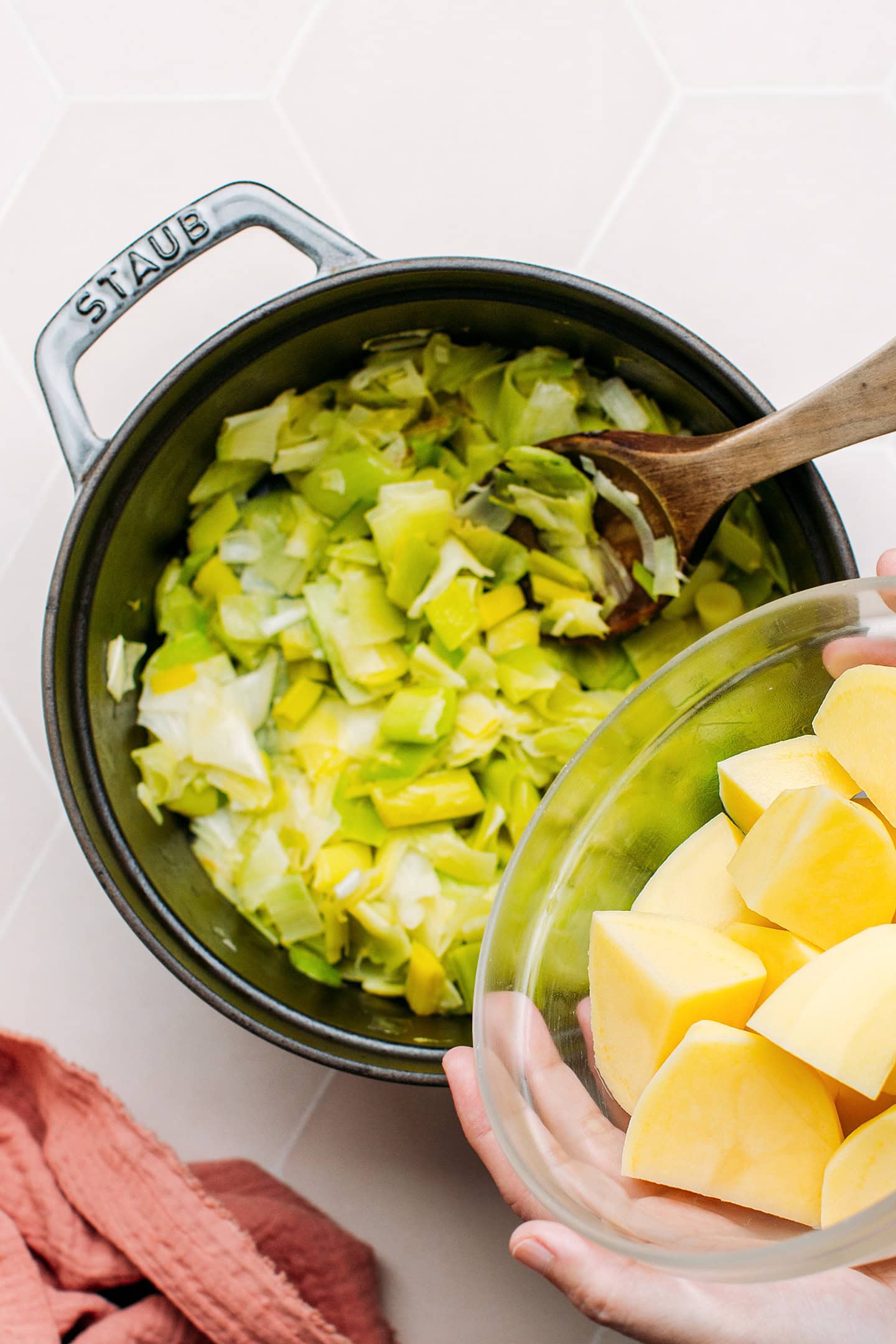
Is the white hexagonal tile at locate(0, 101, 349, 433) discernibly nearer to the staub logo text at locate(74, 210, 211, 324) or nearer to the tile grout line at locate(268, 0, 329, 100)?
the tile grout line at locate(268, 0, 329, 100)

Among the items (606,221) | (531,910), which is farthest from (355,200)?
(531,910)

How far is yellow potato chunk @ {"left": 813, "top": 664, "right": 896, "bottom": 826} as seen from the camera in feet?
2.12

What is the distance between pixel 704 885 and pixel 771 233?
0.75 metres

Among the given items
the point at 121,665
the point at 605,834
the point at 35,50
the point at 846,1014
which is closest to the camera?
the point at 846,1014

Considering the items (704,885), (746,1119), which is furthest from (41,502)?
(746,1119)

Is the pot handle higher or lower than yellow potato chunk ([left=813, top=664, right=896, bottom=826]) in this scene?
higher

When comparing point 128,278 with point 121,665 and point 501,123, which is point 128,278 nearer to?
point 121,665

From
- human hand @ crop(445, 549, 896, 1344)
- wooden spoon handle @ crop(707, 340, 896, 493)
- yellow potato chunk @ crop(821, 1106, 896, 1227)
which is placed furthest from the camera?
wooden spoon handle @ crop(707, 340, 896, 493)

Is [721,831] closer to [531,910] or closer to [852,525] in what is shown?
[531,910]

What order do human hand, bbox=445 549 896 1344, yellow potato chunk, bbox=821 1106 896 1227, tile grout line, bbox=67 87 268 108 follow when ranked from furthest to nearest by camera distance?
tile grout line, bbox=67 87 268 108, human hand, bbox=445 549 896 1344, yellow potato chunk, bbox=821 1106 896 1227

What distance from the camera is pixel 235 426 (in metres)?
1.04

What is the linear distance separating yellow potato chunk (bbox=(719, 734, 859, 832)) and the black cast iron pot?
206mm

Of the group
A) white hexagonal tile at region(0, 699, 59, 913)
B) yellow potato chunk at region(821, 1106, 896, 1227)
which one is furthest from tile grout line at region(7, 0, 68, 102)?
yellow potato chunk at region(821, 1106, 896, 1227)

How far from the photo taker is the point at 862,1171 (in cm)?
57
